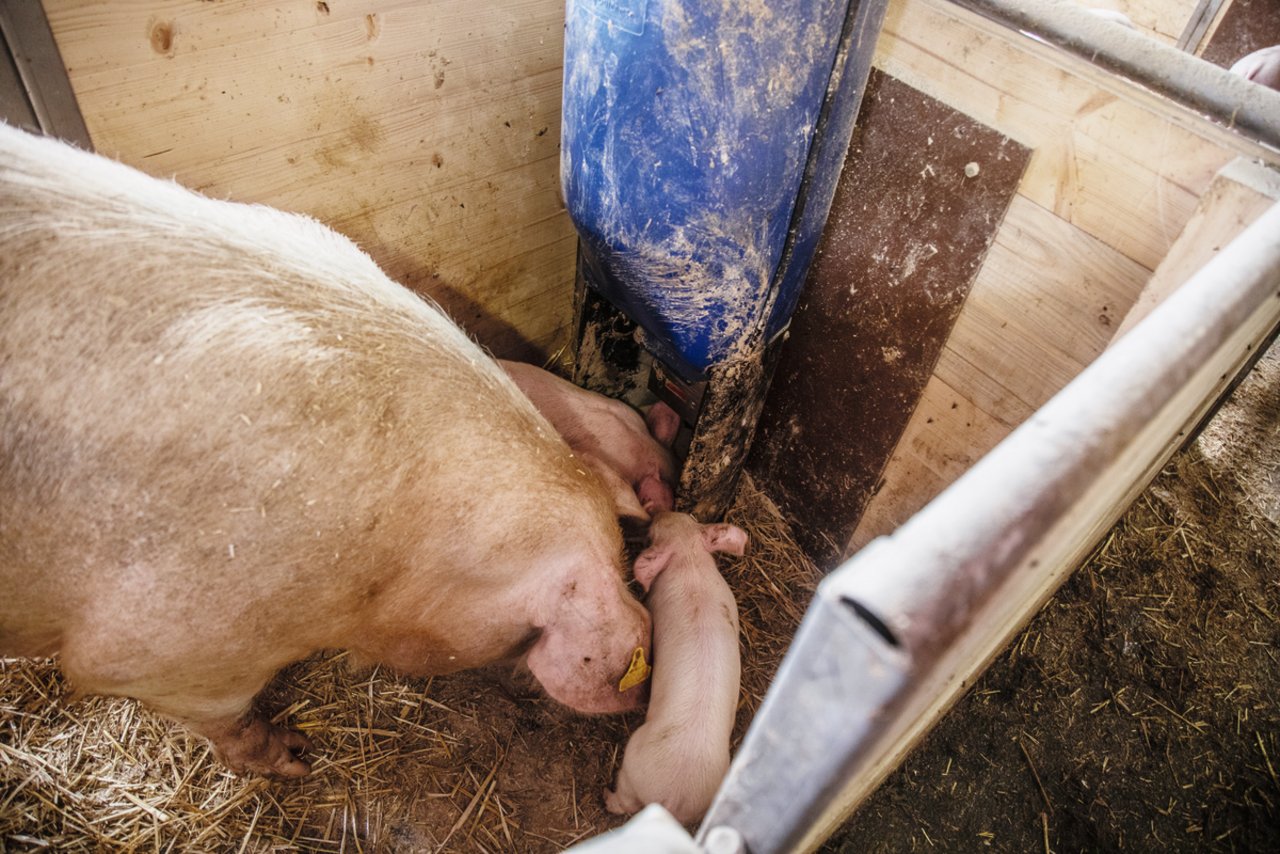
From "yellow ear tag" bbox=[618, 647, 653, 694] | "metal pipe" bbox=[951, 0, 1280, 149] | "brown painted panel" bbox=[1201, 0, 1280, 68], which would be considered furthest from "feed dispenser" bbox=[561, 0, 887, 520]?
"brown painted panel" bbox=[1201, 0, 1280, 68]

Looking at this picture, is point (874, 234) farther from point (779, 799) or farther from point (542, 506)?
point (779, 799)

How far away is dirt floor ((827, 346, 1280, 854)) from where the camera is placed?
6.52ft

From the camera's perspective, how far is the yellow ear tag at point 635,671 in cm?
172

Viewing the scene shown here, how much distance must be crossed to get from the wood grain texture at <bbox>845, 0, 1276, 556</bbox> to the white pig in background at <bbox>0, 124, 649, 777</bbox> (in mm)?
1009

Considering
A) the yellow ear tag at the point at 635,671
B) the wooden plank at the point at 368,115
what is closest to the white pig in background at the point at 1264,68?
the wooden plank at the point at 368,115

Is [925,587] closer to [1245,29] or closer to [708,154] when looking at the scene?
[708,154]

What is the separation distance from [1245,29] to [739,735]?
156 inches

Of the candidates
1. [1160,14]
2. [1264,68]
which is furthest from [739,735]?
[1160,14]

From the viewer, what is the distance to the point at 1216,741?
216 cm

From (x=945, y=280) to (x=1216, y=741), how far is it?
4.99 feet

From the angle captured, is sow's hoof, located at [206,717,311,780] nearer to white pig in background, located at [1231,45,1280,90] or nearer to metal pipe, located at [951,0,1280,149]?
metal pipe, located at [951,0,1280,149]

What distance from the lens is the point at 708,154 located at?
1.46 m

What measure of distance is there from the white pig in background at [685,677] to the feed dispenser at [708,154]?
1.43 feet

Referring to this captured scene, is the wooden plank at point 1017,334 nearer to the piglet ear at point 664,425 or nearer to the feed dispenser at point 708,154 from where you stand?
the feed dispenser at point 708,154
